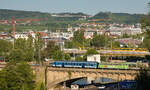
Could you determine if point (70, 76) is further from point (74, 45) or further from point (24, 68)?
point (74, 45)

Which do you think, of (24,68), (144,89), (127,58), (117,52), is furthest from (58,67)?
(127,58)

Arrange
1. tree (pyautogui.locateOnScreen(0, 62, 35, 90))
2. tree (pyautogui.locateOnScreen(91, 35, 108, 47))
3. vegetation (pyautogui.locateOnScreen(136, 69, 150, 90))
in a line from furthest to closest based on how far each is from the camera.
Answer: tree (pyautogui.locateOnScreen(91, 35, 108, 47)) < tree (pyautogui.locateOnScreen(0, 62, 35, 90)) < vegetation (pyautogui.locateOnScreen(136, 69, 150, 90))

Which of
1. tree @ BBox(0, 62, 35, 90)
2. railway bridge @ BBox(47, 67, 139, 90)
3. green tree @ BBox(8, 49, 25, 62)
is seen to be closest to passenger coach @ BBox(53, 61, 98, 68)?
railway bridge @ BBox(47, 67, 139, 90)

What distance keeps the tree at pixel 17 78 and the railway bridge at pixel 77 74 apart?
3920mm

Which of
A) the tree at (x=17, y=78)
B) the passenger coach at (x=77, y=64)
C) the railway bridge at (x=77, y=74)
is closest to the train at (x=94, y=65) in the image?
the passenger coach at (x=77, y=64)

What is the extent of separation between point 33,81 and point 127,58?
136 feet

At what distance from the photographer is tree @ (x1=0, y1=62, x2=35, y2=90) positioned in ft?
141

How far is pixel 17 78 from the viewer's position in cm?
4409

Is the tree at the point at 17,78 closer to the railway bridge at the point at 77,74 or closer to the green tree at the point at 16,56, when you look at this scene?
the railway bridge at the point at 77,74

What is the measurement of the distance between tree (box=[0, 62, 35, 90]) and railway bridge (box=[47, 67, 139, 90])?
3920mm

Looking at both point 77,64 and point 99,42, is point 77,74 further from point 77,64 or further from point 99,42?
point 99,42

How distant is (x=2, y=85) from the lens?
42188 millimetres

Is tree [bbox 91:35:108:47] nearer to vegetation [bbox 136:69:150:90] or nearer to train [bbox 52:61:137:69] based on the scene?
train [bbox 52:61:137:69]

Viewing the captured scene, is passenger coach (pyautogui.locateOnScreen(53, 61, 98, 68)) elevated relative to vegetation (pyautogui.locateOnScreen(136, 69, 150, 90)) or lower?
lower
